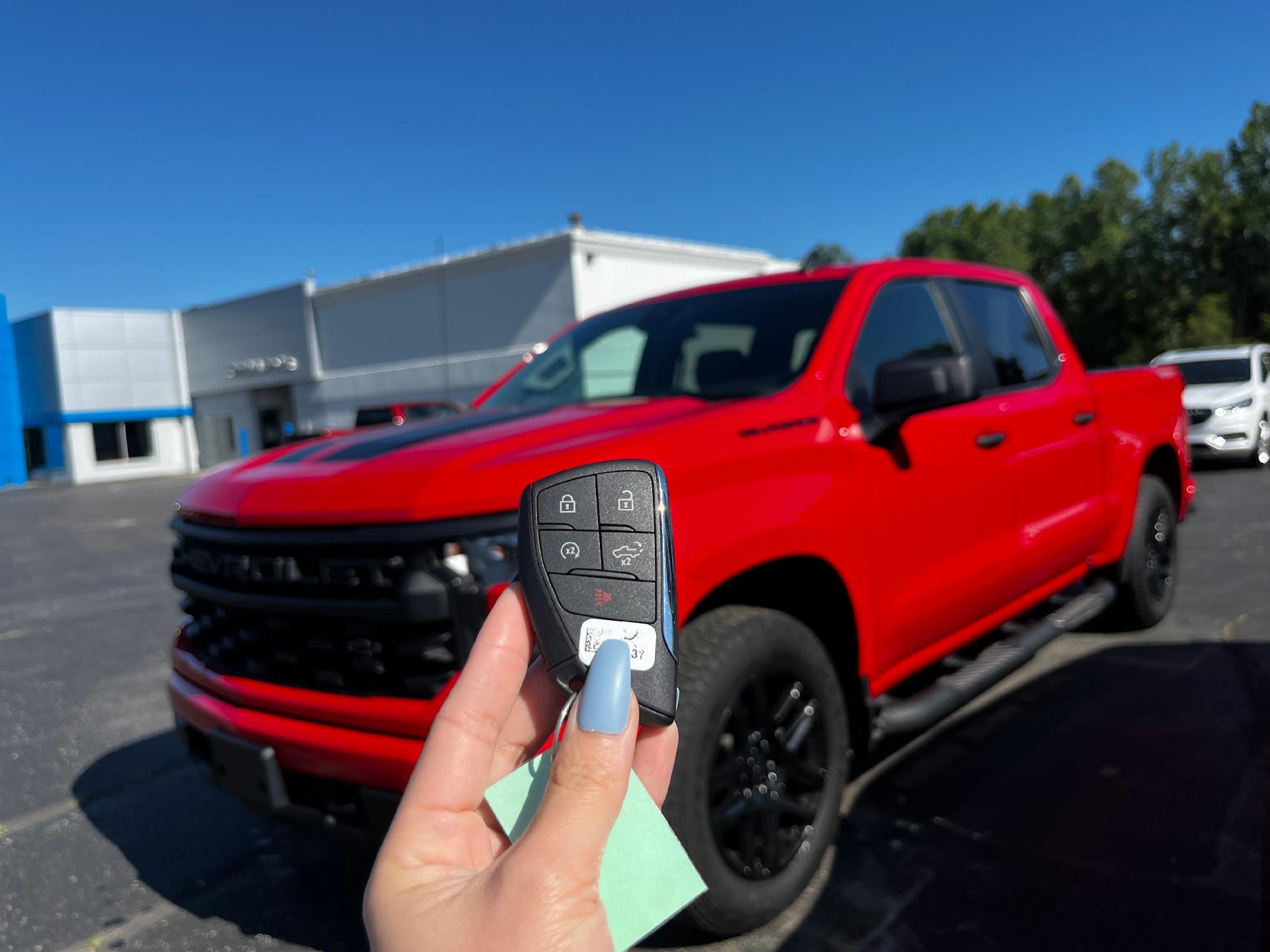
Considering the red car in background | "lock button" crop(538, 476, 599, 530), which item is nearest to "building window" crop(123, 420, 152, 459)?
the red car in background

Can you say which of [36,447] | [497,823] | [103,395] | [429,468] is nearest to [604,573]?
[497,823]

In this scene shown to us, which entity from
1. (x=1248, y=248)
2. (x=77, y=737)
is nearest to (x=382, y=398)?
(x=77, y=737)

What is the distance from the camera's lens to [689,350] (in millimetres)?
3529

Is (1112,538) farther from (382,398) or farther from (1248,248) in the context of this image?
(1248,248)

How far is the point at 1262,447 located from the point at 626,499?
49.6 feet

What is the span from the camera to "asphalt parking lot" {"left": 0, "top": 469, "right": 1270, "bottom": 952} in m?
2.53

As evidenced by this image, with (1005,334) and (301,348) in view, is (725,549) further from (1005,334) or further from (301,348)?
(301,348)

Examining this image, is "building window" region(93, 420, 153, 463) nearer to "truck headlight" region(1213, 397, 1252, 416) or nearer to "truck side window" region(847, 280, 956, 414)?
"truck headlight" region(1213, 397, 1252, 416)

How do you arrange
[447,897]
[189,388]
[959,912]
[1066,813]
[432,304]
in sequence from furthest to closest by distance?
[189,388] → [432,304] → [1066,813] → [959,912] → [447,897]

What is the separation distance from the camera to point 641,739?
36.9 inches

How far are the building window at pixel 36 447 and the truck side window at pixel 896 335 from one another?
38320mm

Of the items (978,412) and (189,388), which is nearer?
(978,412)

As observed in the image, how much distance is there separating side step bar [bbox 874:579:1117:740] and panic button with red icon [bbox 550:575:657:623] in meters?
2.19

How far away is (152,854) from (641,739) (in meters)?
2.97
